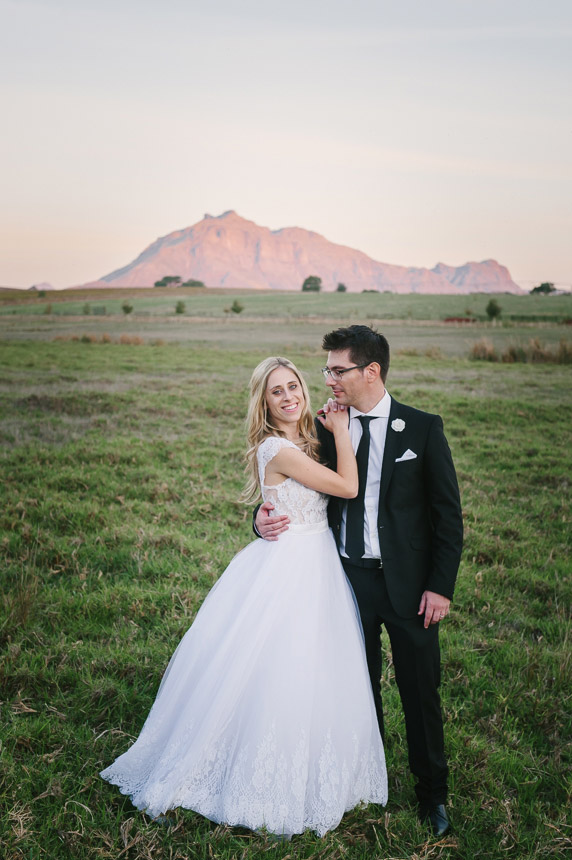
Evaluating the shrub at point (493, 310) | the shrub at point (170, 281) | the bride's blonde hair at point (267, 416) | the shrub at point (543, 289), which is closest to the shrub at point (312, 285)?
the shrub at point (170, 281)

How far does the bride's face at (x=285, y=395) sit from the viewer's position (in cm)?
343

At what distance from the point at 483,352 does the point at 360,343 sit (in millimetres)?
22436

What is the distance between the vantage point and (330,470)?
3.24 meters

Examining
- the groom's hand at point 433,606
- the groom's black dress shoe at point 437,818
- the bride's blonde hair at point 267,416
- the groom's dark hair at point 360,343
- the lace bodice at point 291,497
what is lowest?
the groom's black dress shoe at point 437,818

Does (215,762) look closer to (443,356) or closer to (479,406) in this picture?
(479,406)

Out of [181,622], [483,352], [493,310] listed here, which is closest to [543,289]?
[493,310]

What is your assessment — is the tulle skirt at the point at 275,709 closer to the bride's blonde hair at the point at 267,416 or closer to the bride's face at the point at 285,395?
the bride's blonde hair at the point at 267,416

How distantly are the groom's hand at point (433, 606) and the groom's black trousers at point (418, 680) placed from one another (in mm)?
89

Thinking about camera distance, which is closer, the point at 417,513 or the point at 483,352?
the point at 417,513

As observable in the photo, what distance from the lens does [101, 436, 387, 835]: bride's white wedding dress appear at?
303 centimetres

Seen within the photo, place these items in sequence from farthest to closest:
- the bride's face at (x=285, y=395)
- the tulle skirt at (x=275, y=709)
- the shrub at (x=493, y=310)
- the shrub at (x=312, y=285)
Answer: the shrub at (x=312, y=285), the shrub at (x=493, y=310), the bride's face at (x=285, y=395), the tulle skirt at (x=275, y=709)

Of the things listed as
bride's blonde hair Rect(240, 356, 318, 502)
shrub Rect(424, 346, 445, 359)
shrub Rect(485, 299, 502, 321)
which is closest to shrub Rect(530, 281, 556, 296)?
shrub Rect(485, 299, 502, 321)

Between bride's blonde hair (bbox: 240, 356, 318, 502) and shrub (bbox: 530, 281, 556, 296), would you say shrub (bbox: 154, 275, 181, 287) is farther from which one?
bride's blonde hair (bbox: 240, 356, 318, 502)

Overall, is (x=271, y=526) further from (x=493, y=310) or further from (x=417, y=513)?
(x=493, y=310)
